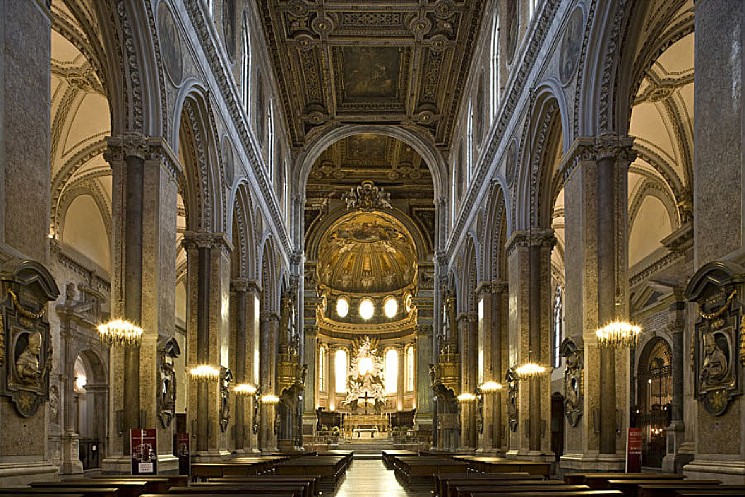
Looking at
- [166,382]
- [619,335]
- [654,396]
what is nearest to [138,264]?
[166,382]

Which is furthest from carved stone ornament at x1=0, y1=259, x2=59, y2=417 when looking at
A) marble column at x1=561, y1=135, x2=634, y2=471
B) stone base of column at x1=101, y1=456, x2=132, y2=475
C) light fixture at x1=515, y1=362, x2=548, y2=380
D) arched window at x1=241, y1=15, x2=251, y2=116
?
arched window at x1=241, y1=15, x2=251, y2=116

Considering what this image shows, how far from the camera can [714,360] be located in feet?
31.2

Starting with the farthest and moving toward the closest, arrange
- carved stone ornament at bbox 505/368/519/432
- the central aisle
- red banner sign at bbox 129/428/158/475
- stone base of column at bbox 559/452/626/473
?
carved stone ornament at bbox 505/368/519/432, the central aisle, stone base of column at bbox 559/452/626/473, red banner sign at bbox 129/428/158/475

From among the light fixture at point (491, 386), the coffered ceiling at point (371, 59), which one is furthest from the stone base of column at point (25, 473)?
the coffered ceiling at point (371, 59)

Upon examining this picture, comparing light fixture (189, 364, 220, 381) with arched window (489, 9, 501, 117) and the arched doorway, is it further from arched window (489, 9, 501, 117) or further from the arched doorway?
the arched doorway

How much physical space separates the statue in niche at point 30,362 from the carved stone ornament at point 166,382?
516 cm

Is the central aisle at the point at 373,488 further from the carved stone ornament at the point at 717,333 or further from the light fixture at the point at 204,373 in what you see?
the carved stone ornament at the point at 717,333

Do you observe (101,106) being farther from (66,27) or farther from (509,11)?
(509,11)

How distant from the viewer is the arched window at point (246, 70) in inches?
977

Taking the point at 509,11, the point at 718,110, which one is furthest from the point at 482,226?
the point at 718,110

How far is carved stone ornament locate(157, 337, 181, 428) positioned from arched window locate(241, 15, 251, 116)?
10272 mm

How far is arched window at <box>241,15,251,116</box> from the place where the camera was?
24.8 meters

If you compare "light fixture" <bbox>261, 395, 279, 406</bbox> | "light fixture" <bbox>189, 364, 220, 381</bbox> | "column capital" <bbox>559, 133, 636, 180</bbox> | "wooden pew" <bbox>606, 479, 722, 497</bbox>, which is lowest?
"light fixture" <bbox>261, 395, 279, 406</bbox>

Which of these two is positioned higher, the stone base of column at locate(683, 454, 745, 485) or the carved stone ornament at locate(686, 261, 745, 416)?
the carved stone ornament at locate(686, 261, 745, 416)
